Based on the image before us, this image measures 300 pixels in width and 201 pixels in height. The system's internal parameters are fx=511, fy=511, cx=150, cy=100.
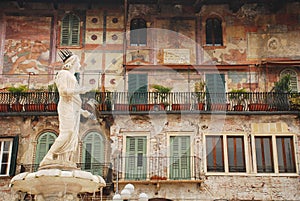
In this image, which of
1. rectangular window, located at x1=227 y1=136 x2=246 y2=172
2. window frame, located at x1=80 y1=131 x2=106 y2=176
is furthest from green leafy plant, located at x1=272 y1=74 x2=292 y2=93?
window frame, located at x1=80 y1=131 x2=106 y2=176

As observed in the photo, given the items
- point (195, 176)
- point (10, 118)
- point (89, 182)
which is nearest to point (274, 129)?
point (195, 176)

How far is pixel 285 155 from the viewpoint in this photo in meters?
21.7

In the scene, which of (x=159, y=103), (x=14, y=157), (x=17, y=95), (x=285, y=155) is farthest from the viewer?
(x=17, y=95)

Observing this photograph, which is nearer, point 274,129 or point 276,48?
point 274,129

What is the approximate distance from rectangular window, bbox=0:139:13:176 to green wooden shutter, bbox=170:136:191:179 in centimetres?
687

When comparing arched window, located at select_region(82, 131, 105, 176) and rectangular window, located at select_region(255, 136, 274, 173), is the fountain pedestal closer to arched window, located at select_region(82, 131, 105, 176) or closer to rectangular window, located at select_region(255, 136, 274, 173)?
arched window, located at select_region(82, 131, 105, 176)

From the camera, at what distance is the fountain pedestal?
383 inches

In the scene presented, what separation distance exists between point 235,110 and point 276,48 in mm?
4447

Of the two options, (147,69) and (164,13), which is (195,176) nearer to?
(147,69)

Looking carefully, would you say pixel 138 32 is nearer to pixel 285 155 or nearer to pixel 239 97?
pixel 239 97

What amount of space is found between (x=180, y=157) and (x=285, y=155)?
4452 millimetres

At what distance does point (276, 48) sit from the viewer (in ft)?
80.6

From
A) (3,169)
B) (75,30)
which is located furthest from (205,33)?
(3,169)

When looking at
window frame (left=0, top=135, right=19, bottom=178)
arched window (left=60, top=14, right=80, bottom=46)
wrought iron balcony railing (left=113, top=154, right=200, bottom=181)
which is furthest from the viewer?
arched window (left=60, top=14, right=80, bottom=46)
